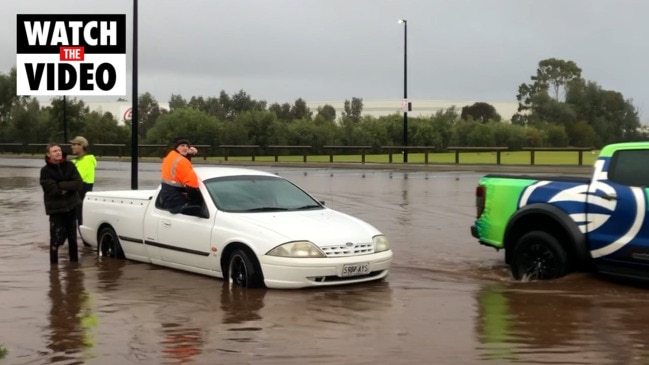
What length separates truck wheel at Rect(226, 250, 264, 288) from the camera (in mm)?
9344

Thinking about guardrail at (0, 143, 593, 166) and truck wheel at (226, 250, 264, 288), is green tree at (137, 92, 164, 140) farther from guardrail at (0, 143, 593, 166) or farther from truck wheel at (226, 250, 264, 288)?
truck wheel at (226, 250, 264, 288)

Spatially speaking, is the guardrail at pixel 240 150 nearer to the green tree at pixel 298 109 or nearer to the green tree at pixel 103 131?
the green tree at pixel 103 131

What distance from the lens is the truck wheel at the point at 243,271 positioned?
9344 mm

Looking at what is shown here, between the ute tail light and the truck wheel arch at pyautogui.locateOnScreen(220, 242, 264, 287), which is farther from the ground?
the ute tail light

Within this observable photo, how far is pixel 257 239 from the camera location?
9312 millimetres

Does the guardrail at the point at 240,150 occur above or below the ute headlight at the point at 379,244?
above

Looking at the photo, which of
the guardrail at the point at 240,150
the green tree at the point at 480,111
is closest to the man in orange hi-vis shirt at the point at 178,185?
the guardrail at the point at 240,150

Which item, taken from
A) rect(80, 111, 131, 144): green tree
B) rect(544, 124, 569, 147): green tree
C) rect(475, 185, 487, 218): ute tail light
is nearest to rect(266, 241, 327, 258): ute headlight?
rect(475, 185, 487, 218): ute tail light

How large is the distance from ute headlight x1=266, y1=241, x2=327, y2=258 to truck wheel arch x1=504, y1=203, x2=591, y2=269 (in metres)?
2.47

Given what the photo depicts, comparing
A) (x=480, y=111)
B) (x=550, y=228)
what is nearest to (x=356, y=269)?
(x=550, y=228)

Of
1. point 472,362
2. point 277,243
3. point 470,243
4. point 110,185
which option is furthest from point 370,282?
point 110,185

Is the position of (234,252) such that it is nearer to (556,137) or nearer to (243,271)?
(243,271)

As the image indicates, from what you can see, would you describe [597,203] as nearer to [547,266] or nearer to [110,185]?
[547,266]

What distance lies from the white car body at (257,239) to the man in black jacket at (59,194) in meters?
0.68
